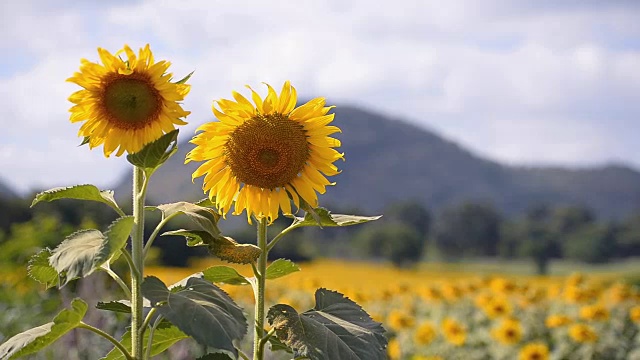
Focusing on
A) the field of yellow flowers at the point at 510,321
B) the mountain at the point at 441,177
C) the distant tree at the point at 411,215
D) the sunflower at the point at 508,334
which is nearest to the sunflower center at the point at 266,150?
the field of yellow flowers at the point at 510,321

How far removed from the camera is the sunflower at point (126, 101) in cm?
160

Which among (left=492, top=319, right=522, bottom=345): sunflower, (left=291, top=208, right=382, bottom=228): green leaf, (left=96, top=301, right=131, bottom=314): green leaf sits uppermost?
(left=291, top=208, right=382, bottom=228): green leaf

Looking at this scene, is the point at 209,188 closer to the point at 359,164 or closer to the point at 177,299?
the point at 177,299

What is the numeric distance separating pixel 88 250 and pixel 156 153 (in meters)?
0.21

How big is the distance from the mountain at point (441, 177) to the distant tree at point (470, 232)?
63118 millimetres

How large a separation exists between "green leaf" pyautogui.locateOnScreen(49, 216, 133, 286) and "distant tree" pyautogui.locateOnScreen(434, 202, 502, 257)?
4900 centimetres

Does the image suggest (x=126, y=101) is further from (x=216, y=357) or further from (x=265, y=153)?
(x=216, y=357)

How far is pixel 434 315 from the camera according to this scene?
303 inches

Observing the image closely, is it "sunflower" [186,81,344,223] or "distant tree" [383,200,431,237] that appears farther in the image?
"distant tree" [383,200,431,237]

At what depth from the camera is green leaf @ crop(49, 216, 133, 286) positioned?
4.58 ft

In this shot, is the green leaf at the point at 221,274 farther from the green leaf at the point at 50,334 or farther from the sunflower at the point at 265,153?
the green leaf at the point at 50,334

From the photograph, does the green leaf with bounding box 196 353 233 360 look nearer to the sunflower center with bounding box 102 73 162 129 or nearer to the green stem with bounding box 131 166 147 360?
the green stem with bounding box 131 166 147 360

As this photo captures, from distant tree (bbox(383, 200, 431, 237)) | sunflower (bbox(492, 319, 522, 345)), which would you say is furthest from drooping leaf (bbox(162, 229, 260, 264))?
distant tree (bbox(383, 200, 431, 237))

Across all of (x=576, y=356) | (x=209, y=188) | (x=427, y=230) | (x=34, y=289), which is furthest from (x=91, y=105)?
(x=427, y=230)
